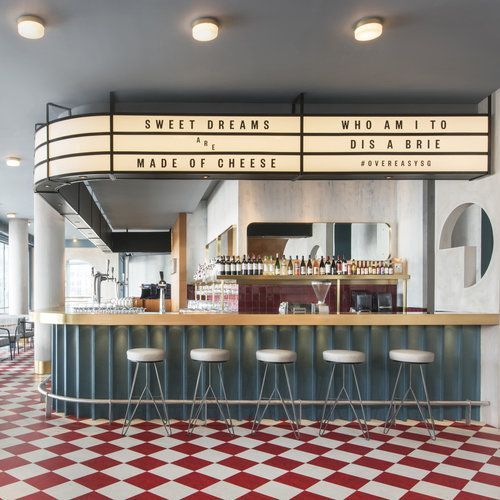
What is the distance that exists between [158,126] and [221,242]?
17.1ft

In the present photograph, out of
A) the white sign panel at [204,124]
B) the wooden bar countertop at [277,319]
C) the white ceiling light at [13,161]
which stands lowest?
the wooden bar countertop at [277,319]

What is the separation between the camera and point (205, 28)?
3.53m

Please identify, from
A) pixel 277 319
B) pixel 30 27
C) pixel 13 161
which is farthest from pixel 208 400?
pixel 13 161

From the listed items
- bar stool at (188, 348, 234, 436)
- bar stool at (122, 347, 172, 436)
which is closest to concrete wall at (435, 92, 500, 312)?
bar stool at (188, 348, 234, 436)

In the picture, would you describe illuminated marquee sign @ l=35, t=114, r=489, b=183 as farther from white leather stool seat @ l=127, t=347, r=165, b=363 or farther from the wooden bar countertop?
white leather stool seat @ l=127, t=347, r=165, b=363

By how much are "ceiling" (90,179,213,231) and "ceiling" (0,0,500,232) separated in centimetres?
320

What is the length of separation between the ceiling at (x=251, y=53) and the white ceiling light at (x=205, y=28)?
59 mm

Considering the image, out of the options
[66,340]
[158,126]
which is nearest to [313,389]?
[66,340]

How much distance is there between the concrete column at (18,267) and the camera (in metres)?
14.6

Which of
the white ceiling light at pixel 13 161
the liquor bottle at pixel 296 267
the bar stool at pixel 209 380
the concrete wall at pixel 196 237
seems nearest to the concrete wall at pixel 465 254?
the liquor bottle at pixel 296 267

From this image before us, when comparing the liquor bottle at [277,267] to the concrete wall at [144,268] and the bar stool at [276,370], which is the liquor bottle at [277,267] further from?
the concrete wall at [144,268]

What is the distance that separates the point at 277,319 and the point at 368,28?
273 cm

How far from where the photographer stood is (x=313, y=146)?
14.9 ft

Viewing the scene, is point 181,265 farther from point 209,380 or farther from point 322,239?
point 209,380
